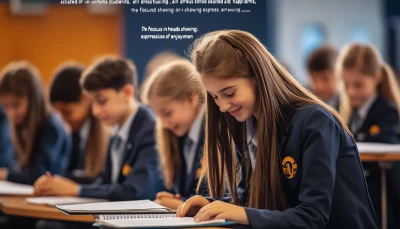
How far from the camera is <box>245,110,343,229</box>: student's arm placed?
5.63 ft

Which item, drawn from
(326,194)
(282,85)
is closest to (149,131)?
(282,85)

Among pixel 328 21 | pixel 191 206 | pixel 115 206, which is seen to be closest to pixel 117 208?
pixel 115 206

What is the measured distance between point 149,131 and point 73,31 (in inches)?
224

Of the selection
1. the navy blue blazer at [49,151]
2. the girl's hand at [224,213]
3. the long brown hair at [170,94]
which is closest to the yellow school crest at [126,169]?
the long brown hair at [170,94]

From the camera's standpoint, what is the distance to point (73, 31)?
8.32 meters

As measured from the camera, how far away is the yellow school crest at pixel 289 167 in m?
1.86

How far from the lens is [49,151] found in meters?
3.66

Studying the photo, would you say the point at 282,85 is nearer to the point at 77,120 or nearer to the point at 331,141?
the point at 331,141

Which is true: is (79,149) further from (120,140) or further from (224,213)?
(224,213)

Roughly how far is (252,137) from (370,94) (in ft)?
5.66

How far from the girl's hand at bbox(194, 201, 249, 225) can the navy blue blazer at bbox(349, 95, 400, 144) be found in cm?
189

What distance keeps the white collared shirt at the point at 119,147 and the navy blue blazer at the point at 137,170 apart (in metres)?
0.02

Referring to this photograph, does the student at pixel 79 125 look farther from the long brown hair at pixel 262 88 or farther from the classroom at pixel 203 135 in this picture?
the long brown hair at pixel 262 88

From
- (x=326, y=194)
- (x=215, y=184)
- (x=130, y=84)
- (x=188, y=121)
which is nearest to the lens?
(x=326, y=194)
